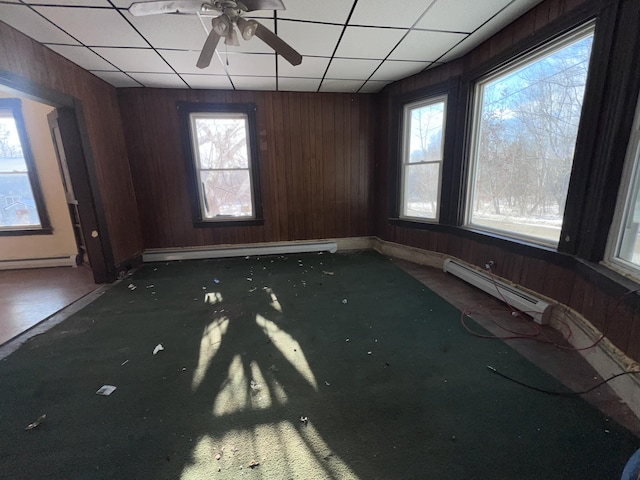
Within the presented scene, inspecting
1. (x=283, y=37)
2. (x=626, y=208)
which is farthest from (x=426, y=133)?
(x=626, y=208)

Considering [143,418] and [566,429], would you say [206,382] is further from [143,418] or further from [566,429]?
[566,429]

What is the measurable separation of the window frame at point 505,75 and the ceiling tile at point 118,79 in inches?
168

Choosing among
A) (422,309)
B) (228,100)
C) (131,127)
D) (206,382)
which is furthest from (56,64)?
(422,309)

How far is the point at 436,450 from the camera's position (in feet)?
4.30

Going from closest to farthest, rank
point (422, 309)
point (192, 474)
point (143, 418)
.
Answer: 1. point (192, 474)
2. point (143, 418)
3. point (422, 309)

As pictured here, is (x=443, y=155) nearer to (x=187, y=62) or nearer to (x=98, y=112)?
(x=187, y=62)

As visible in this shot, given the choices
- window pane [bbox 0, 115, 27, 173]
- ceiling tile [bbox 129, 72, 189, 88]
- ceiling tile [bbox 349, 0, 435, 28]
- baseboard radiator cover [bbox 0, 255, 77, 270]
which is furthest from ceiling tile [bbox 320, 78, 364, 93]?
baseboard radiator cover [bbox 0, 255, 77, 270]

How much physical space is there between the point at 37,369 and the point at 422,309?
3.11 m

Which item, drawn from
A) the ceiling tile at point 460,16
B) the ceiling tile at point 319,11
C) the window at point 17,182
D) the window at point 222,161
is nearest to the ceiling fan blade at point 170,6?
the ceiling tile at point 319,11

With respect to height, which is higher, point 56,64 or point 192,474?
point 56,64

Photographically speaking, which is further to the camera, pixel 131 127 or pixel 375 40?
pixel 131 127

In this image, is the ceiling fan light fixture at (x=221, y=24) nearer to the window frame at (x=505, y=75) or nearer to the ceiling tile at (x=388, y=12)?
the ceiling tile at (x=388, y=12)

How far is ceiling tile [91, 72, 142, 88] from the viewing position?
3434 mm

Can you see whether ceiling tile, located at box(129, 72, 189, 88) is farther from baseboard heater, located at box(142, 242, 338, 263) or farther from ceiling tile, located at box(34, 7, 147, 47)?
baseboard heater, located at box(142, 242, 338, 263)
